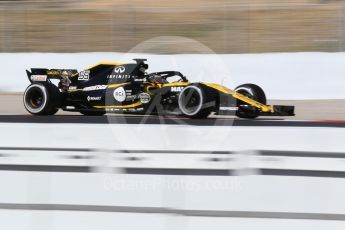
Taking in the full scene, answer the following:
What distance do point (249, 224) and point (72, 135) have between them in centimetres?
197

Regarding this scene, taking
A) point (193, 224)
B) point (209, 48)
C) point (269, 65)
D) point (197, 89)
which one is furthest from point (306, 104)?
point (193, 224)

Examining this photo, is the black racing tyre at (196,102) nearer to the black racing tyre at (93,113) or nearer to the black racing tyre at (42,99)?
the black racing tyre at (93,113)

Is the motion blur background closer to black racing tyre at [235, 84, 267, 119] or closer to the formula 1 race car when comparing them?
black racing tyre at [235, 84, 267, 119]

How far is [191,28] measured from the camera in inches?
801

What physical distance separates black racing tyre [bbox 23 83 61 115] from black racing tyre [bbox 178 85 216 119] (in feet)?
7.69

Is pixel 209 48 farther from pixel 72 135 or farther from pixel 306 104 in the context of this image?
pixel 72 135

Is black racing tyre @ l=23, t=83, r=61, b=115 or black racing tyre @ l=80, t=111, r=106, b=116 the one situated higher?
black racing tyre @ l=23, t=83, r=61, b=115

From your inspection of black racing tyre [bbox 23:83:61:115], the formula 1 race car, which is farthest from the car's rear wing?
black racing tyre [bbox 23:83:61:115]

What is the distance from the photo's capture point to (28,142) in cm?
618

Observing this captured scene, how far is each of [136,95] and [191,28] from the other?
29.1 ft

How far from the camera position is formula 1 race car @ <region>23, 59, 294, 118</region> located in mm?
11320

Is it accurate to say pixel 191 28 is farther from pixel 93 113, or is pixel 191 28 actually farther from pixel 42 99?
pixel 42 99

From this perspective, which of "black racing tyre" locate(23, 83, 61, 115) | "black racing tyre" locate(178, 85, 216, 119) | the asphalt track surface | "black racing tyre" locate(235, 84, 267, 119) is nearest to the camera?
the asphalt track surface

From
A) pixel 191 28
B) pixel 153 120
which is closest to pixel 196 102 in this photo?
pixel 153 120
